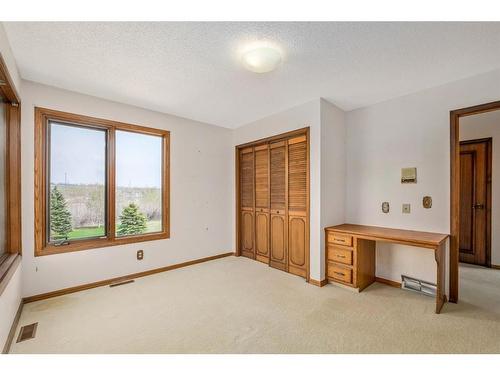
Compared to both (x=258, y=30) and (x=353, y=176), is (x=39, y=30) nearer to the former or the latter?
(x=258, y=30)

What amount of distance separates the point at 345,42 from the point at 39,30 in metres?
2.28

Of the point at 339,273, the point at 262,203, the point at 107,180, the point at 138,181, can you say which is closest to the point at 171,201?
the point at 138,181

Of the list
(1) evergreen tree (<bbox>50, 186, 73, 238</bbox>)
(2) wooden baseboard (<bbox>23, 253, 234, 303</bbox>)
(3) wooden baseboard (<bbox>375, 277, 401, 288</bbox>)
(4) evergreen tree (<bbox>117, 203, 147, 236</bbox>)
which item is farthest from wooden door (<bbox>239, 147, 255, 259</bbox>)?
(1) evergreen tree (<bbox>50, 186, 73, 238</bbox>)

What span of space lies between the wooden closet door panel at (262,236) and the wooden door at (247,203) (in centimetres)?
10

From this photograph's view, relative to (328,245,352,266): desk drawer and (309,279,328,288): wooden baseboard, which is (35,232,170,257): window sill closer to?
(309,279,328,288): wooden baseboard

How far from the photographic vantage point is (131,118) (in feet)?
10.6

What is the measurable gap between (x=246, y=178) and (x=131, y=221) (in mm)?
1976

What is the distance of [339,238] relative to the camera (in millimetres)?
2895

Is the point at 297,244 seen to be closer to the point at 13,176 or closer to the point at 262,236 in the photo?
the point at 262,236

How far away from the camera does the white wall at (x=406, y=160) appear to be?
2.57m

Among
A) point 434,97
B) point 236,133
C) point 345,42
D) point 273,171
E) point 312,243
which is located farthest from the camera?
point 236,133

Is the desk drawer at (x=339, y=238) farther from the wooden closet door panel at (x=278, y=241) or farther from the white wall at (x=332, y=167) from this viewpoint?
the wooden closet door panel at (x=278, y=241)

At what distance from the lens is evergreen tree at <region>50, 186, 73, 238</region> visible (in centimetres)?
272

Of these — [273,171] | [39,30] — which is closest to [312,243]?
[273,171]
